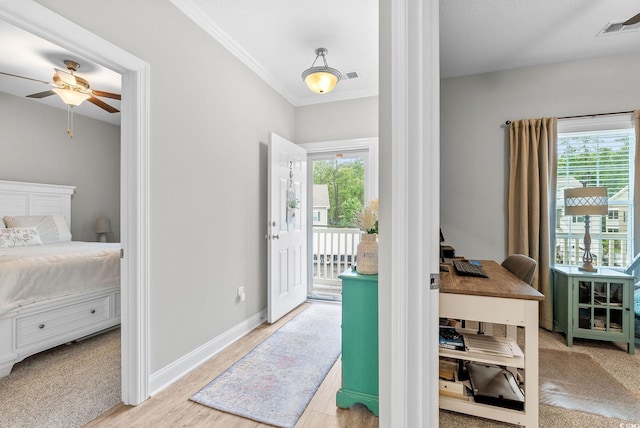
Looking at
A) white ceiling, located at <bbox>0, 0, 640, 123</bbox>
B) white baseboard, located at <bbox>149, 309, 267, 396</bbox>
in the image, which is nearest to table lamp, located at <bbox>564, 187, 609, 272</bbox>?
white ceiling, located at <bbox>0, 0, 640, 123</bbox>

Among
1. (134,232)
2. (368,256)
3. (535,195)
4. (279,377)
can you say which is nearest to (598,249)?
(535,195)

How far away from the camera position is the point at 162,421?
5.21 feet

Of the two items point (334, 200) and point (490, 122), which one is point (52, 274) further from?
point (490, 122)

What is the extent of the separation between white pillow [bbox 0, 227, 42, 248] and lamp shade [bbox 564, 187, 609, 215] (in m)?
5.67

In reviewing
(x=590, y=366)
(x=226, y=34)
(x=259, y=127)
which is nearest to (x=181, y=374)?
(x=259, y=127)

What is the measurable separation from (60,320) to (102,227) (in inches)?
104

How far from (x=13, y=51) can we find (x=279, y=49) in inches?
99.6

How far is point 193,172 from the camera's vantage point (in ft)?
7.19

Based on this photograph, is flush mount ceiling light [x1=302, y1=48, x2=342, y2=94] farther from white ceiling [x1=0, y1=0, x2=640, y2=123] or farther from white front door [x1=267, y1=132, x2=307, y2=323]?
white front door [x1=267, y1=132, x2=307, y2=323]

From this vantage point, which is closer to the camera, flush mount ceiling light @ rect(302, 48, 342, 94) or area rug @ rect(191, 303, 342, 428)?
area rug @ rect(191, 303, 342, 428)

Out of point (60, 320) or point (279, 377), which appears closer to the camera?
point (279, 377)

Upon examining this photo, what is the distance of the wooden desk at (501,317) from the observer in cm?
141

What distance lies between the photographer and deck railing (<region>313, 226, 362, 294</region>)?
14.0ft

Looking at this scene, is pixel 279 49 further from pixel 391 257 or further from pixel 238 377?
pixel 238 377
